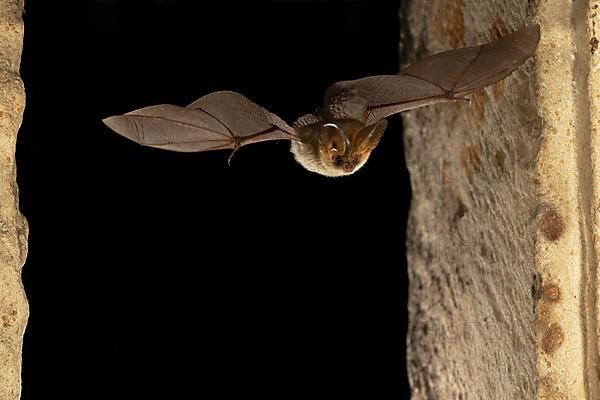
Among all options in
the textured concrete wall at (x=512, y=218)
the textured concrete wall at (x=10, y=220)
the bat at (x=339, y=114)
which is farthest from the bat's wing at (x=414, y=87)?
the textured concrete wall at (x=10, y=220)

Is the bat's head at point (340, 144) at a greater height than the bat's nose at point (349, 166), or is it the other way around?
the bat's head at point (340, 144)

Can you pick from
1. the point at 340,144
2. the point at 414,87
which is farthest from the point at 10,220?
the point at 414,87

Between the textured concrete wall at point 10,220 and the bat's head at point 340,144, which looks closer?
the textured concrete wall at point 10,220

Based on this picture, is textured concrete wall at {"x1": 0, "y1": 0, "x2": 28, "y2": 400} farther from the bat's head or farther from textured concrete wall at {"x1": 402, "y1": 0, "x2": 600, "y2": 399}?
textured concrete wall at {"x1": 402, "y1": 0, "x2": 600, "y2": 399}

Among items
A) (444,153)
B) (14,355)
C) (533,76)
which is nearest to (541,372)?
(533,76)

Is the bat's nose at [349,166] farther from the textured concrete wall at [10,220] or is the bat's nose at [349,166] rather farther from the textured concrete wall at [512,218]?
the textured concrete wall at [10,220]

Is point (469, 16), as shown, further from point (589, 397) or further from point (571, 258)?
point (589, 397)

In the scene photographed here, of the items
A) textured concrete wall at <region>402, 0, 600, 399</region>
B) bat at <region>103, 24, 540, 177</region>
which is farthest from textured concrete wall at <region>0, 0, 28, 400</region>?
textured concrete wall at <region>402, 0, 600, 399</region>
